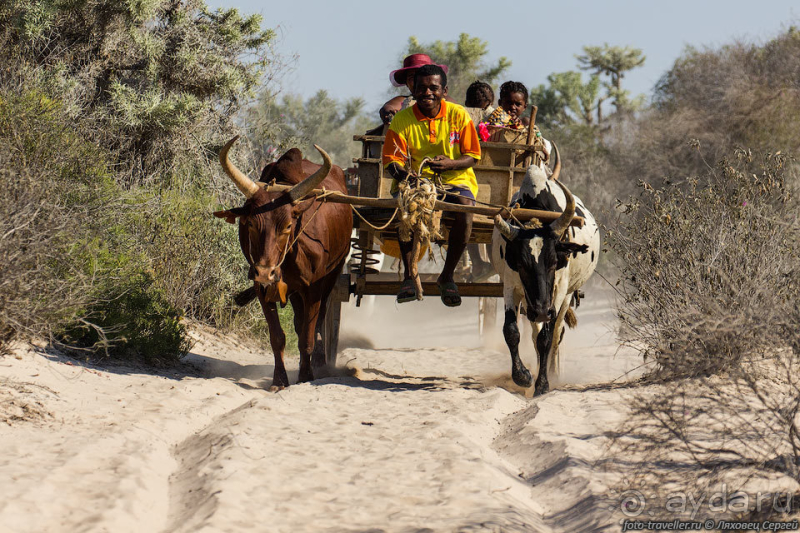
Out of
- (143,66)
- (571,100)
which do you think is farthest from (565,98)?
(143,66)

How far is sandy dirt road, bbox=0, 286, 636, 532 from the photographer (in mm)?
4066

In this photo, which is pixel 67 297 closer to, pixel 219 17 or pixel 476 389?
pixel 476 389

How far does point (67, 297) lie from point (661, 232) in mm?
5109

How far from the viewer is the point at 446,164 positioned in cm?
795

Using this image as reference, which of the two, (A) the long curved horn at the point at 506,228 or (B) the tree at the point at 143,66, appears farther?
(B) the tree at the point at 143,66

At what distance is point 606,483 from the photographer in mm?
4586

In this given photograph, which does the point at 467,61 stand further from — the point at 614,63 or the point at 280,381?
the point at 280,381

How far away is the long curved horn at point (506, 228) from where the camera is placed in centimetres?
755

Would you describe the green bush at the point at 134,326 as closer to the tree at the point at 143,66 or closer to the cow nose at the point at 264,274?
the cow nose at the point at 264,274

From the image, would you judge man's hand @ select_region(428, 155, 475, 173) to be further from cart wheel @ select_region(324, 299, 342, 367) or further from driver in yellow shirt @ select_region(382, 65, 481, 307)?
cart wheel @ select_region(324, 299, 342, 367)

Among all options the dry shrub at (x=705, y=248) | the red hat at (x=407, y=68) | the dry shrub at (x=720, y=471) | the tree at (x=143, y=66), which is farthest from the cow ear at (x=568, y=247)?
the tree at (x=143, y=66)

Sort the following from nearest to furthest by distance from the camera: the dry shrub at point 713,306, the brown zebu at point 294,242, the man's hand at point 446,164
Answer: the dry shrub at point 713,306
the brown zebu at point 294,242
the man's hand at point 446,164

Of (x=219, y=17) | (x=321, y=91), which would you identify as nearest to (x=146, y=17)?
(x=219, y=17)

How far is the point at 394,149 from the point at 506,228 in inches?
51.0
